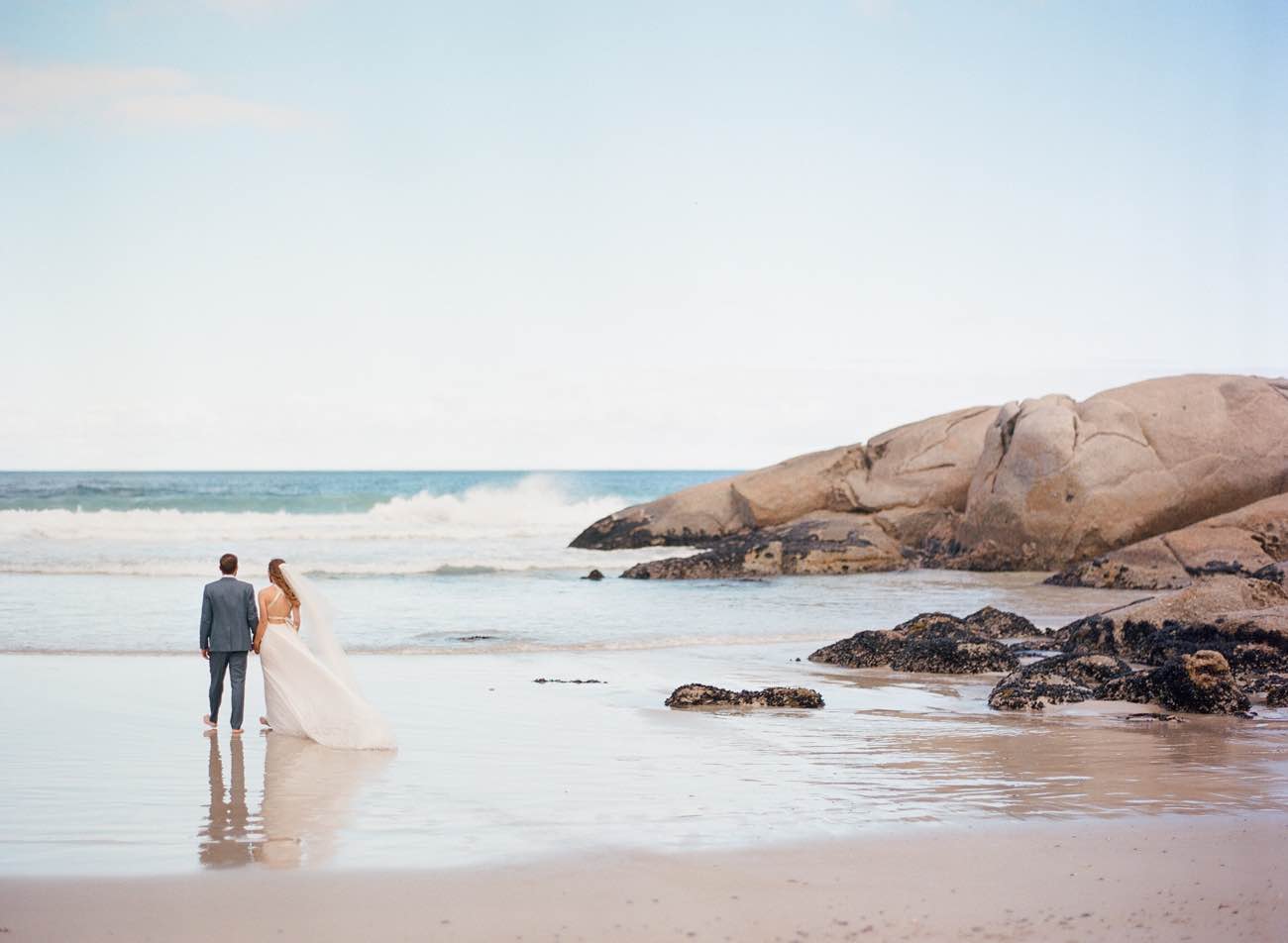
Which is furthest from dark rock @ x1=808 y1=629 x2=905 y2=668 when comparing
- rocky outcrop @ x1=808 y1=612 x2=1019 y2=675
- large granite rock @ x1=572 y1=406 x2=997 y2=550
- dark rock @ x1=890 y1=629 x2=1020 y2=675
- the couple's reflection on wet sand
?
large granite rock @ x1=572 y1=406 x2=997 y2=550

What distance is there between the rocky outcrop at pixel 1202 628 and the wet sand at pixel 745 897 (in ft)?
20.0

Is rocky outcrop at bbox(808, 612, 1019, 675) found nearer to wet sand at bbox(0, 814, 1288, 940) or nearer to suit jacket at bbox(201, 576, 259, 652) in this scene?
suit jacket at bbox(201, 576, 259, 652)

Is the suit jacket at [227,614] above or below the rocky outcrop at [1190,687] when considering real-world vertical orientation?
above

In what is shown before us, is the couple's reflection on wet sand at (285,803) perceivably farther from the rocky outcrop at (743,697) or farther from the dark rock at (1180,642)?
the dark rock at (1180,642)

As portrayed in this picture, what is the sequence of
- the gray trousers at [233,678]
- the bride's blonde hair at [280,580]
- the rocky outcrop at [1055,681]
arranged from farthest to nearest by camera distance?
the rocky outcrop at [1055,681]
the bride's blonde hair at [280,580]
the gray trousers at [233,678]

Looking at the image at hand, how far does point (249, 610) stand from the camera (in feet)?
32.9

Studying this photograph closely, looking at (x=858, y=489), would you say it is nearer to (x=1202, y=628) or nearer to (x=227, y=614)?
(x=1202, y=628)

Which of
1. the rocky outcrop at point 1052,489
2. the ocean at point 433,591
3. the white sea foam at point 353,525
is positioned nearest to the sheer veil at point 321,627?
the ocean at point 433,591

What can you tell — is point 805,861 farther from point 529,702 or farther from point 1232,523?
point 1232,523

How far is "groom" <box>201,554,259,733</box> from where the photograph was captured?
991 cm

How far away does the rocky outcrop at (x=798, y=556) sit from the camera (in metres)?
25.2

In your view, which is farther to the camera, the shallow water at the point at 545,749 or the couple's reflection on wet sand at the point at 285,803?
the shallow water at the point at 545,749

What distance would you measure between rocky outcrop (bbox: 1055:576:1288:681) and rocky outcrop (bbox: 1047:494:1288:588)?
21.8 ft

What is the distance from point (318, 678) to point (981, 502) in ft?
60.9
